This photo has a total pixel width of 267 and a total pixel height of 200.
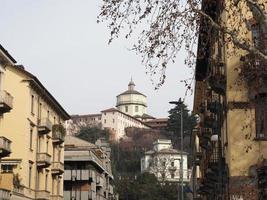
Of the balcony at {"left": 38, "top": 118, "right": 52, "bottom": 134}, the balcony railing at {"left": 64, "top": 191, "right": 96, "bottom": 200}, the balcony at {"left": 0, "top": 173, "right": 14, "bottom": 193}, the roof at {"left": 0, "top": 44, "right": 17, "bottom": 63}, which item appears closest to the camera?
the roof at {"left": 0, "top": 44, "right": 17, "bottom": 63}

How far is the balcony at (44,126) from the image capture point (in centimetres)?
5387

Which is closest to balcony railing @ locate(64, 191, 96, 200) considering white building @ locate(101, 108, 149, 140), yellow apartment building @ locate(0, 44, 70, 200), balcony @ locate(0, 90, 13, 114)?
yellow apartment building @ locate(0, 44, 70, 200)

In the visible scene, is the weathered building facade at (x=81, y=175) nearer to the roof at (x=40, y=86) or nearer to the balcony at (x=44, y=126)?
the roof at (x=40, y=86)

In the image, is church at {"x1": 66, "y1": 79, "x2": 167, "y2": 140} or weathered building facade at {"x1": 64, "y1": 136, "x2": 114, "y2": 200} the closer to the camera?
weathered building facade at {"x1": 64, "y1": 136, "x2": 114, "y2": 200}

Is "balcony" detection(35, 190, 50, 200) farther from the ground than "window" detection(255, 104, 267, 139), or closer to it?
closer to it

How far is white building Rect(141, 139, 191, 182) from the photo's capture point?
97.0m

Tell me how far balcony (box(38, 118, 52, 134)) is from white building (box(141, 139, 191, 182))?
115 ft

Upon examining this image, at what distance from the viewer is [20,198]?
149ft

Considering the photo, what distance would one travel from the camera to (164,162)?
312 feet

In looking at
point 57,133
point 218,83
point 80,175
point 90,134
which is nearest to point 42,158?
point 57,133

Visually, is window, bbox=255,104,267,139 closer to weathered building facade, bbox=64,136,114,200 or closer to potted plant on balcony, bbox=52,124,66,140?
potted plant on balcony, bbox=52,124,66,140

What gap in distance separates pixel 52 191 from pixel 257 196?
3870cm

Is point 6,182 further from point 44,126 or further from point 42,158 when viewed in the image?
point 44,126

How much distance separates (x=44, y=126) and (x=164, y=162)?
144 feet
